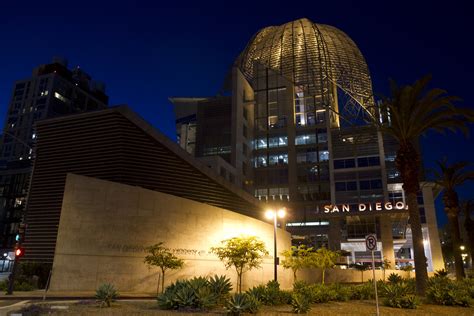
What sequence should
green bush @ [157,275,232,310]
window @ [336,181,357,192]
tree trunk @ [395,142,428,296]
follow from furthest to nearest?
window @ [336,181,357,192] < tree trunk @ [395,142,428,296] < green bush @ [157,275,232,310]

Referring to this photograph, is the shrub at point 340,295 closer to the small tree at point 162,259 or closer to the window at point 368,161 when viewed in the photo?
the small tree at point 162,259

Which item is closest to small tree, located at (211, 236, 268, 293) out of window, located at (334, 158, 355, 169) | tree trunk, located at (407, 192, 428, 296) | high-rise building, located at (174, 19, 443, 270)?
tree trunk, located at (407, 192, 428, 296)

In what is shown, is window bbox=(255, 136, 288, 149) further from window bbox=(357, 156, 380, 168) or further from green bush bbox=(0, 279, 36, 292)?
green bush bbox=(0, 279, 36, 292)

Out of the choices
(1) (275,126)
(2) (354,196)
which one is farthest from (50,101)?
(2) (354,196)

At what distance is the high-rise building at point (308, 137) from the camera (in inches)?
3282

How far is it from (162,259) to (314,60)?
283ft

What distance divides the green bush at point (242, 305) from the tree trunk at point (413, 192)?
13074mm

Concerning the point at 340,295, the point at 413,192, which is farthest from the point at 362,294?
the point at 413,192

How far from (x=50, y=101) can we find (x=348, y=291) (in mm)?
119784

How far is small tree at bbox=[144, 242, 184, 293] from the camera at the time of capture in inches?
1025

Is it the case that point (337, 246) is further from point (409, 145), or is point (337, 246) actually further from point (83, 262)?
point (83, 262)

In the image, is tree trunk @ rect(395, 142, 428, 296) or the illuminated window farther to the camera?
the illuminated window

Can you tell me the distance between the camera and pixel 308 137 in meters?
98.9

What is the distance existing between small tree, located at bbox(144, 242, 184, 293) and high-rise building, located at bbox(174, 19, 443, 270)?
55306 millimetres
